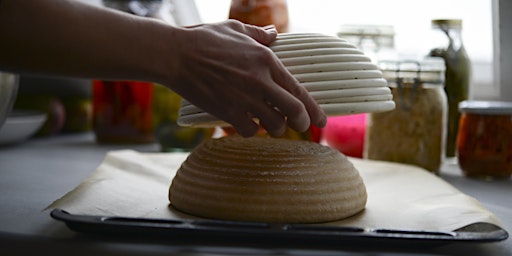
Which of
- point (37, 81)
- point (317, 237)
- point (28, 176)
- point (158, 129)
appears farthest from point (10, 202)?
point (37, 81)

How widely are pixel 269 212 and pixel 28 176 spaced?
1.82 feet

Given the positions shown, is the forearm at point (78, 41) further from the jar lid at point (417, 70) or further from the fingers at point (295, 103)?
the jar lid at point (417, 70)

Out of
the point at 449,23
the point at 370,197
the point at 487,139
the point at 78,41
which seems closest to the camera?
the point at 78,41

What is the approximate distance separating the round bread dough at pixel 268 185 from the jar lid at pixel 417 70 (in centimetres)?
41

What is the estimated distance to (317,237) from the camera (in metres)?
0.66

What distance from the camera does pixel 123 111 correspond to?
4.96ft

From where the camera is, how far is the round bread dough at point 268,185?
0.75 metres

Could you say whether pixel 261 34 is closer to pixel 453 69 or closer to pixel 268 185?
pixel 268 185

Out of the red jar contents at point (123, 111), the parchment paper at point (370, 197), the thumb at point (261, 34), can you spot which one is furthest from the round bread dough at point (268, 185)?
the red jar contents at point (123, 111)

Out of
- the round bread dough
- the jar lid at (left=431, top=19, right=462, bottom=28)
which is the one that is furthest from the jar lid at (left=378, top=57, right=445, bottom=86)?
the round bread dough

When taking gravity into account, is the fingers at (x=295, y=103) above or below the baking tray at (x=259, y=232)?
above

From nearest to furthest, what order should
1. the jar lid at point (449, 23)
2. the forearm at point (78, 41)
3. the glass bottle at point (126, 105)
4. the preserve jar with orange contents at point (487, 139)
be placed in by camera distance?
1. the forearm at point (78, 41)
2. the preserve jar with orange contents at point (487, 139)
3. the jar lid at point (449, 23)
4. the glass bottle at point (126, 105)

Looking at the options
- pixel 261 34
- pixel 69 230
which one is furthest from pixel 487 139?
pixel 69 230

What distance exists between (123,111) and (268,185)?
33.0 inches
